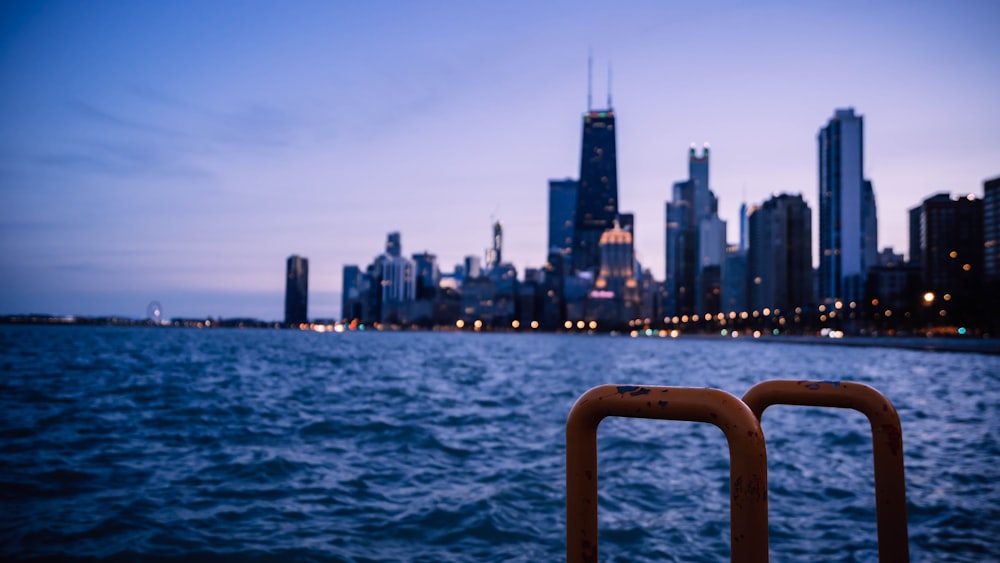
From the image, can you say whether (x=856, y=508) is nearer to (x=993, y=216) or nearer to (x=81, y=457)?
(x=81, y=457)

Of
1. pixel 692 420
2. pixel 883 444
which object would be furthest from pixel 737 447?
pixel 883 444

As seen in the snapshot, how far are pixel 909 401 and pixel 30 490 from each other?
2942 cm

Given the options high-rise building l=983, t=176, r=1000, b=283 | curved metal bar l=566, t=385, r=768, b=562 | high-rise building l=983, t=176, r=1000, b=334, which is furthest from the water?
high-rise building l=983, t=176, r=1000, b=283

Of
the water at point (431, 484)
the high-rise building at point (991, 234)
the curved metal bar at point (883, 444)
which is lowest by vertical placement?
the water at point (431, 484)

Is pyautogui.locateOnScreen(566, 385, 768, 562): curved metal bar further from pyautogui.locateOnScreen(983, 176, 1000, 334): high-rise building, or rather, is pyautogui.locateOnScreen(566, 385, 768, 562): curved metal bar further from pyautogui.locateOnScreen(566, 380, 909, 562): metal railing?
pyautogui.locateOnScreen(983, 176, 1000, 334): high-rise building

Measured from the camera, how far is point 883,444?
314 centimetres

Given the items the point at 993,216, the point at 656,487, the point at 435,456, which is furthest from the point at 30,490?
the point at 993,216

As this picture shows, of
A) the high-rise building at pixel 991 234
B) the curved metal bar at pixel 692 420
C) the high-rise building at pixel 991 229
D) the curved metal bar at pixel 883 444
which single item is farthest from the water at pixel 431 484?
the high-rise building at pixel 991 229

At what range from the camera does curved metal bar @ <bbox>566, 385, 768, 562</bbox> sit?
2547 millimetres

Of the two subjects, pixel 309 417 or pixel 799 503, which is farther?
pixel 309 417

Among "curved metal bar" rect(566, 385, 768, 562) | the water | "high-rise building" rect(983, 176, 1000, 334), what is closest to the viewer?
"curved metal bar" rect(566, 385, 768, 562)

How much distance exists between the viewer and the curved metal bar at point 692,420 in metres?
2.55

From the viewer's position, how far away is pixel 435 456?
14289mm

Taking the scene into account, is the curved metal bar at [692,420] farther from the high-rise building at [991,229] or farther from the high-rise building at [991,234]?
the high-rise building at [991,229]
